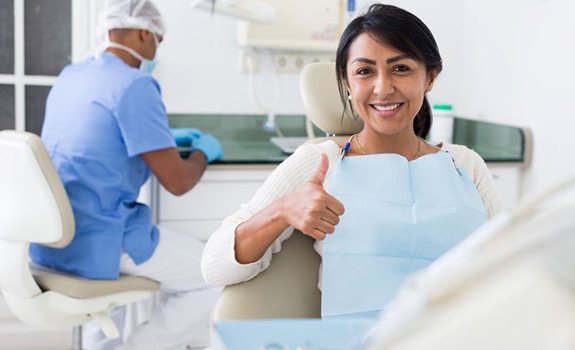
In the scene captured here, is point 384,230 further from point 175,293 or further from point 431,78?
point 175,293

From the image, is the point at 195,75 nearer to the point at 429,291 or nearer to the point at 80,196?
the point at 80,196

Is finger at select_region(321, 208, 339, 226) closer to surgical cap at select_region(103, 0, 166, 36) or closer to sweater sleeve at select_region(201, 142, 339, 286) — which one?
sweater sleeve at select_region(201, 142, 339, 286)

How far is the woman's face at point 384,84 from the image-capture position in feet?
4.46

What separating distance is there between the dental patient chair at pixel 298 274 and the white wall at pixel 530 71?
687 mm

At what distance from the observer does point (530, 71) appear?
7.38 feet

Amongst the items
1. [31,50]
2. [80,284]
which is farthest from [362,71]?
[31,50]

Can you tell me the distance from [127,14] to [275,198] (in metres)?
1.03

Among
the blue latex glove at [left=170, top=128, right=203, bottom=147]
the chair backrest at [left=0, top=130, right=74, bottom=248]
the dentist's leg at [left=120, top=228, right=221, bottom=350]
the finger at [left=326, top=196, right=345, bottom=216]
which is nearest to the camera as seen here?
the finger at [left=326, top=196, right=345, bottom=216]

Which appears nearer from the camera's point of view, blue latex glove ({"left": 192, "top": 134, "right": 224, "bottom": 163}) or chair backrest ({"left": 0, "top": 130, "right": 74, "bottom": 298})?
chair backrest ({"left": 0, "top": 130, "right": 74, "bottom": 298})

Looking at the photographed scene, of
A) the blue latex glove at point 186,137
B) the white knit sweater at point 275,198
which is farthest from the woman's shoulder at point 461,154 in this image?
the blue latex glove at point 186,137

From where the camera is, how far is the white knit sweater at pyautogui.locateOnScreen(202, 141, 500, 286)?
1251 mm

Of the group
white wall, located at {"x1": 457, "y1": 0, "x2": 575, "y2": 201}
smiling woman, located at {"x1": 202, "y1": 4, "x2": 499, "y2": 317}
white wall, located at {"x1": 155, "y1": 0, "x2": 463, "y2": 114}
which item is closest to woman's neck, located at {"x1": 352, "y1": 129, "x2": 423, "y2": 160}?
smiling woman, located at {"x1": 202, "y1": 4, "x2": 499, "y2": 317}

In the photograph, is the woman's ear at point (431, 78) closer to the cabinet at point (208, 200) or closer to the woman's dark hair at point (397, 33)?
the woman's dark hair at point (397, 33)

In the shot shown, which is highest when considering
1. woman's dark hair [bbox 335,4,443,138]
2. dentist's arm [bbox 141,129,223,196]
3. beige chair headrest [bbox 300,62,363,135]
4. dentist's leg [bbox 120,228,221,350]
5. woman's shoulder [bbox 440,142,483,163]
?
woman's dark hair [bbox 335,4,443,138]
